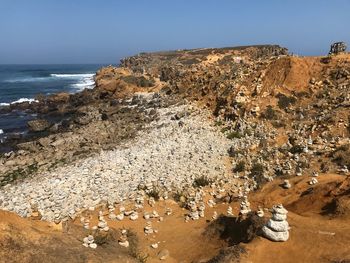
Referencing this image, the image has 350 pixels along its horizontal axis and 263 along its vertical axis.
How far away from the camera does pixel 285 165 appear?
56.9 feet

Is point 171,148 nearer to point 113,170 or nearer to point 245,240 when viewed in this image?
point 113,170

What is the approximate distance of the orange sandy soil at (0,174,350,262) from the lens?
27.8ft

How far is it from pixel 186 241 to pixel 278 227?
11.0ft

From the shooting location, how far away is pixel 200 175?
1748cm

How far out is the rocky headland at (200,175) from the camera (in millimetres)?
9312

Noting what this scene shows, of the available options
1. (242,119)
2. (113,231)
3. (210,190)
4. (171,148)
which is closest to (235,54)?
(242,119)

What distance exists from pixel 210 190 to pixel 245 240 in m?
6.10

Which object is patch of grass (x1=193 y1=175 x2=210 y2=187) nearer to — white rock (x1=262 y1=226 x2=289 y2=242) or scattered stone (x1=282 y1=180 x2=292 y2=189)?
scattered stone (x1=282 y1=180 x2=292 y2=189)

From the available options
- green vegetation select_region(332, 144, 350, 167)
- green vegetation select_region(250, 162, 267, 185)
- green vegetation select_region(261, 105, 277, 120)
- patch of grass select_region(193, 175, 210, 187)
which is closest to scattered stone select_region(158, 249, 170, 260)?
patch of grass select_region(193, 175, 210, 187)

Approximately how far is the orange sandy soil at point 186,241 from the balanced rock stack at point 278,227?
138 millimetres

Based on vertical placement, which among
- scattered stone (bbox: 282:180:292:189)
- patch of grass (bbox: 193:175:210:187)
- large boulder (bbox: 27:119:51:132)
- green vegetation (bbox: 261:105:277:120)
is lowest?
large boulder (bbox: 27:119:51:132)

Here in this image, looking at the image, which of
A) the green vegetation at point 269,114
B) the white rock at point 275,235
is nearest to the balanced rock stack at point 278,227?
the white rock at point 275,235

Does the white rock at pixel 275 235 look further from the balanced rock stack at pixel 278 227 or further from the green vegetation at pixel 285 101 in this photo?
the green vegetation at pixel 285 101

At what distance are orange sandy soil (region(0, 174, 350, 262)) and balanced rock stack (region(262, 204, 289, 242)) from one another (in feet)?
0.45
